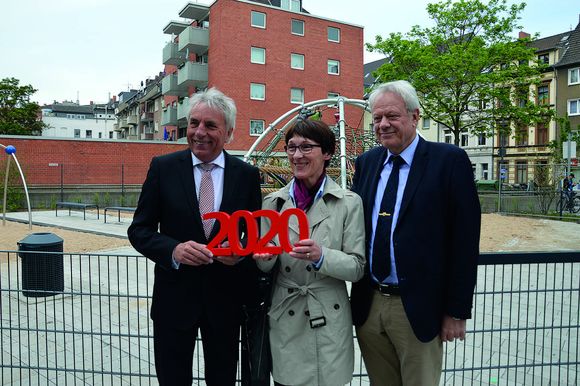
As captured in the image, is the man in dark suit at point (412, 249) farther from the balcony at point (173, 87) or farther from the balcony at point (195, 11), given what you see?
the balcony at point (173, 87)

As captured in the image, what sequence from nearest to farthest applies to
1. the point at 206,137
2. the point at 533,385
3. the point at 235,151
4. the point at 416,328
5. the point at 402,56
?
the point at 416,328, the point at 206,137, the point at 533,385, the point at 402,56, the point at 235,151

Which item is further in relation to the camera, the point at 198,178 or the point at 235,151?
the point at 235,151

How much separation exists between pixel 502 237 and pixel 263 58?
2494cm

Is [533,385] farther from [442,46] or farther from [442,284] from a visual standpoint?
[442,46]

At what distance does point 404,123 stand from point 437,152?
21 cm

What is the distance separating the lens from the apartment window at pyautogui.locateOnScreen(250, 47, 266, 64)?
33.2 metres

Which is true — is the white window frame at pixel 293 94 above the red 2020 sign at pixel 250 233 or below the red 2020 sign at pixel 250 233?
above

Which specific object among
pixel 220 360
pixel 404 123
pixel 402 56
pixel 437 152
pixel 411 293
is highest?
pixel 402 56

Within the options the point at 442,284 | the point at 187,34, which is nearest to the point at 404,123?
the point at 442,284

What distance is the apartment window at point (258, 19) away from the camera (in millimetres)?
33250

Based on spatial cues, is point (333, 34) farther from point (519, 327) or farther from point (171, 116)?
point (519, 327)

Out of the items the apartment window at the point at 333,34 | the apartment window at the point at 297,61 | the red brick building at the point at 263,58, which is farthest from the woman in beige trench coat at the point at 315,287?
the apartment window at the point at 333,34

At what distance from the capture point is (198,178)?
2.41 metres

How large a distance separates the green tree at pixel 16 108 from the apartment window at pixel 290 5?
870 inches
